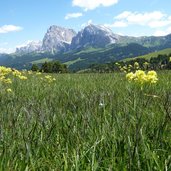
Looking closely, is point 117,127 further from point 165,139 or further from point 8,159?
point 8,159

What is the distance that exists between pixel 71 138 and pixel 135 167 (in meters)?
0.81

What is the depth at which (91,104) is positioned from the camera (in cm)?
432

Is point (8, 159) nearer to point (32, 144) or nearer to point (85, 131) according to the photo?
point (32, 144)

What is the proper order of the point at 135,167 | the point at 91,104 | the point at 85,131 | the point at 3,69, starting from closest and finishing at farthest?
the point at 135,167 < the point at 85,131 < the point at 91,104 < the point at 3,69

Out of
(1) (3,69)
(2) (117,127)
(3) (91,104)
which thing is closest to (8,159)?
(2) (117,127)

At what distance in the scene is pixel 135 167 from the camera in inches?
95.0

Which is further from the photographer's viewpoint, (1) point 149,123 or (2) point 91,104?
(2) point 91,104

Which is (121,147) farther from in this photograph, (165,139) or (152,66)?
(152,66)

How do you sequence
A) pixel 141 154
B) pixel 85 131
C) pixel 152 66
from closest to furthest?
pixel 141 154
pixel 85 131
pixel 152 66

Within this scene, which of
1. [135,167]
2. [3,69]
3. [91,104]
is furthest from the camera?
[3,69]

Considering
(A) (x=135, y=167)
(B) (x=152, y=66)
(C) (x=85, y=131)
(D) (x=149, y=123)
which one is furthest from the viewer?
(B) (x=152, y=66)

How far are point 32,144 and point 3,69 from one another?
7995 mm

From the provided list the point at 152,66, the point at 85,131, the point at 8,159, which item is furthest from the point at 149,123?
the point at 152,66

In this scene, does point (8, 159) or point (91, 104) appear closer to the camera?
point (8, 159)
